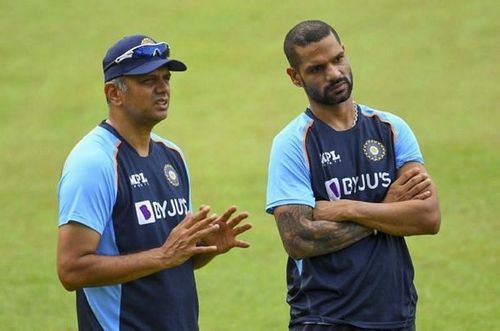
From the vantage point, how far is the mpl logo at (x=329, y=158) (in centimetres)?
658

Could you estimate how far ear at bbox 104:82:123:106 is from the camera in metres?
6.40

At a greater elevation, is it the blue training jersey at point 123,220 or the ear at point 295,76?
the ear at point 295,76

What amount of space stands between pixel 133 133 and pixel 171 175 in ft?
1.03

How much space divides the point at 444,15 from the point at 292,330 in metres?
15.0

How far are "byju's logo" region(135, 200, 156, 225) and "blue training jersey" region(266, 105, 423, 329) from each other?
2.42 feet

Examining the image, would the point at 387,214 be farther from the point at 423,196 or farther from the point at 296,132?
the point at 296,132

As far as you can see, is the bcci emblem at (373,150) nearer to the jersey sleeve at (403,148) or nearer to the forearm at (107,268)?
the jersey sleeve at (403,148)

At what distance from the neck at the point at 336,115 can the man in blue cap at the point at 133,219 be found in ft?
2.60

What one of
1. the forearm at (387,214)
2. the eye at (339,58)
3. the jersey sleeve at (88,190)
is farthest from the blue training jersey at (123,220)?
the eye at (339,58)

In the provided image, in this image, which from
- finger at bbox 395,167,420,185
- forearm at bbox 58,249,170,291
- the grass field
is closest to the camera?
forearm at bbox 58,249,170,291

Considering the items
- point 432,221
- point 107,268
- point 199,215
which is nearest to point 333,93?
point 432,221

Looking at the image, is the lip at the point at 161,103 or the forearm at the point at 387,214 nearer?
the lip at the point at 161,103

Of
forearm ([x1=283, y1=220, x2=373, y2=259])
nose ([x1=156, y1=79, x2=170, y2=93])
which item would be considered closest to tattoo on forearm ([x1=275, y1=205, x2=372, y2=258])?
forearm ([x1=283, y1=220, x2=373, y2=259])

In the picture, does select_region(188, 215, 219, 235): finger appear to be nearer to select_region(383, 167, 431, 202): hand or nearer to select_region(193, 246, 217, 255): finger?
select_region(193, 246, 217, 255): finger
